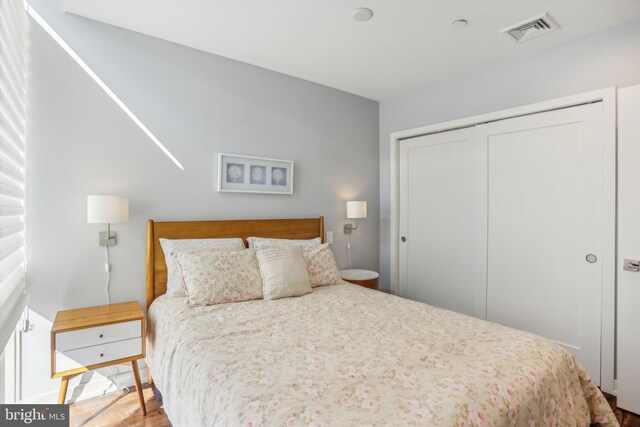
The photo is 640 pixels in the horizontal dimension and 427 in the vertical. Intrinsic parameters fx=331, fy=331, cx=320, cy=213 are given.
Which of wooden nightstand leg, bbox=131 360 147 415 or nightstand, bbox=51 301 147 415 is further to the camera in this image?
wooden nightstand leg, bbox=131 360 147 415

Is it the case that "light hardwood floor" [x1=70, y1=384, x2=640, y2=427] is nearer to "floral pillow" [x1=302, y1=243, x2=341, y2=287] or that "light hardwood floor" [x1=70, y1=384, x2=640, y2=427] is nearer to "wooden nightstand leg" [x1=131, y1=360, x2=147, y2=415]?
"wooden nightstand leg" [x1=131, y1=360, x2=147, y2=415]

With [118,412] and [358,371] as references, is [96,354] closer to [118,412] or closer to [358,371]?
[118,412]

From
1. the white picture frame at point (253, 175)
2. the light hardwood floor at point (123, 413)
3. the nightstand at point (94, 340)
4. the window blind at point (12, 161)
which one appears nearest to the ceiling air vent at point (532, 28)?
the white picture frame at point (253, 175)

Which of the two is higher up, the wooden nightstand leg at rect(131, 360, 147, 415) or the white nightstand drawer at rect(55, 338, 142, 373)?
the white nightstand drawer at rect(55, 338, 142, 373)

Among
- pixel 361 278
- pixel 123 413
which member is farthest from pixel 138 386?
pixel 361 278

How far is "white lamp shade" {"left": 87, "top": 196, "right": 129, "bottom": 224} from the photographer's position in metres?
2.09

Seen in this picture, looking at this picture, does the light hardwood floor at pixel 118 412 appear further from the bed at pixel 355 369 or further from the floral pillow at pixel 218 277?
the floral pillow at pixel 218 277

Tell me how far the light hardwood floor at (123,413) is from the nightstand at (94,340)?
8 centimetres

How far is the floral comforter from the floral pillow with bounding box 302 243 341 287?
22.1 inches

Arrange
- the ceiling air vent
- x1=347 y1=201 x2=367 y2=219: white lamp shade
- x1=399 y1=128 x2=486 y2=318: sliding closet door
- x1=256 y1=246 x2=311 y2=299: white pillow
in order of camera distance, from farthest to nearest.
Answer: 1. x1=347 y1=201 x2=367 y2=219: white lamp shade
2. x1=399 y1=128 x2=486 y2=318: sliding closet door
3. x1=256 y1=246 x2=311 y2=299: white pillow
4. the ceiling air vent

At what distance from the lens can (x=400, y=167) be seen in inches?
151

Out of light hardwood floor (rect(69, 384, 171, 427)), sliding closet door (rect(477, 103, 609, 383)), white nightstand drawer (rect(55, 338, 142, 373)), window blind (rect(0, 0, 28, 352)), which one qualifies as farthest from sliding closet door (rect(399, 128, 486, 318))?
window blind (rect(0, 0, 28, 352))

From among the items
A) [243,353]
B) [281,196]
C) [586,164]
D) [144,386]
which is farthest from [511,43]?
[144,386]

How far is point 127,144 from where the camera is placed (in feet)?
7.90
